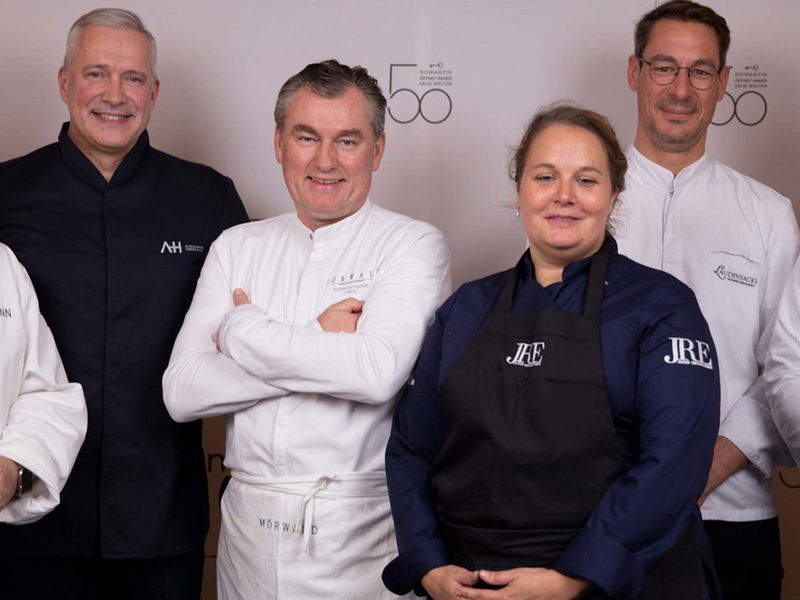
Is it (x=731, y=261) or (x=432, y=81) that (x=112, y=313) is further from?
(x=731, y=261)

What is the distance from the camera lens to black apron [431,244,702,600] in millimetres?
1705

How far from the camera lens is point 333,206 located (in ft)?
7.05

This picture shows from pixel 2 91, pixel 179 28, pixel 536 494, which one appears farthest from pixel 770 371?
pixel 2 91

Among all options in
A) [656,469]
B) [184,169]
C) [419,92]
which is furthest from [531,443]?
[419,92]

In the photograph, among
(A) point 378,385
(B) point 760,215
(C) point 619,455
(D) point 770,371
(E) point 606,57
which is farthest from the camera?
(E) point 606,57

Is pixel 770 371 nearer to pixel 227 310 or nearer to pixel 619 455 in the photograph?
pixel 619 455

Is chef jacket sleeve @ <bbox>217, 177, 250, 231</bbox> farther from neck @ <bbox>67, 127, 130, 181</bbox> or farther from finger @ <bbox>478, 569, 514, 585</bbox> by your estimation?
finger @ <bbox>478, 569, 514, 585</bbox>

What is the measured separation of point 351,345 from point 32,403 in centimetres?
57

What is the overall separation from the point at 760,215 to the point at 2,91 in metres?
2.07

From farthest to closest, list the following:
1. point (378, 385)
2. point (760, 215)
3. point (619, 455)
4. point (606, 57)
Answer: point (606, 57) < point (760, 215) < point (378, 385) < point (619, 455)

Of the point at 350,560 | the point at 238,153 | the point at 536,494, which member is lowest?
the point at 350,560

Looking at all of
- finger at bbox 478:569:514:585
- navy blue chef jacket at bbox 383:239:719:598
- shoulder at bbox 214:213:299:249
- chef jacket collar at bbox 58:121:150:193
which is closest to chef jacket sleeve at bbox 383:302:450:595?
navy blue chef jacket at bbox 383:239:719:598

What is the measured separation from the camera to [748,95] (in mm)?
2980

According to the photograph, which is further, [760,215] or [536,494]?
[760,215]
